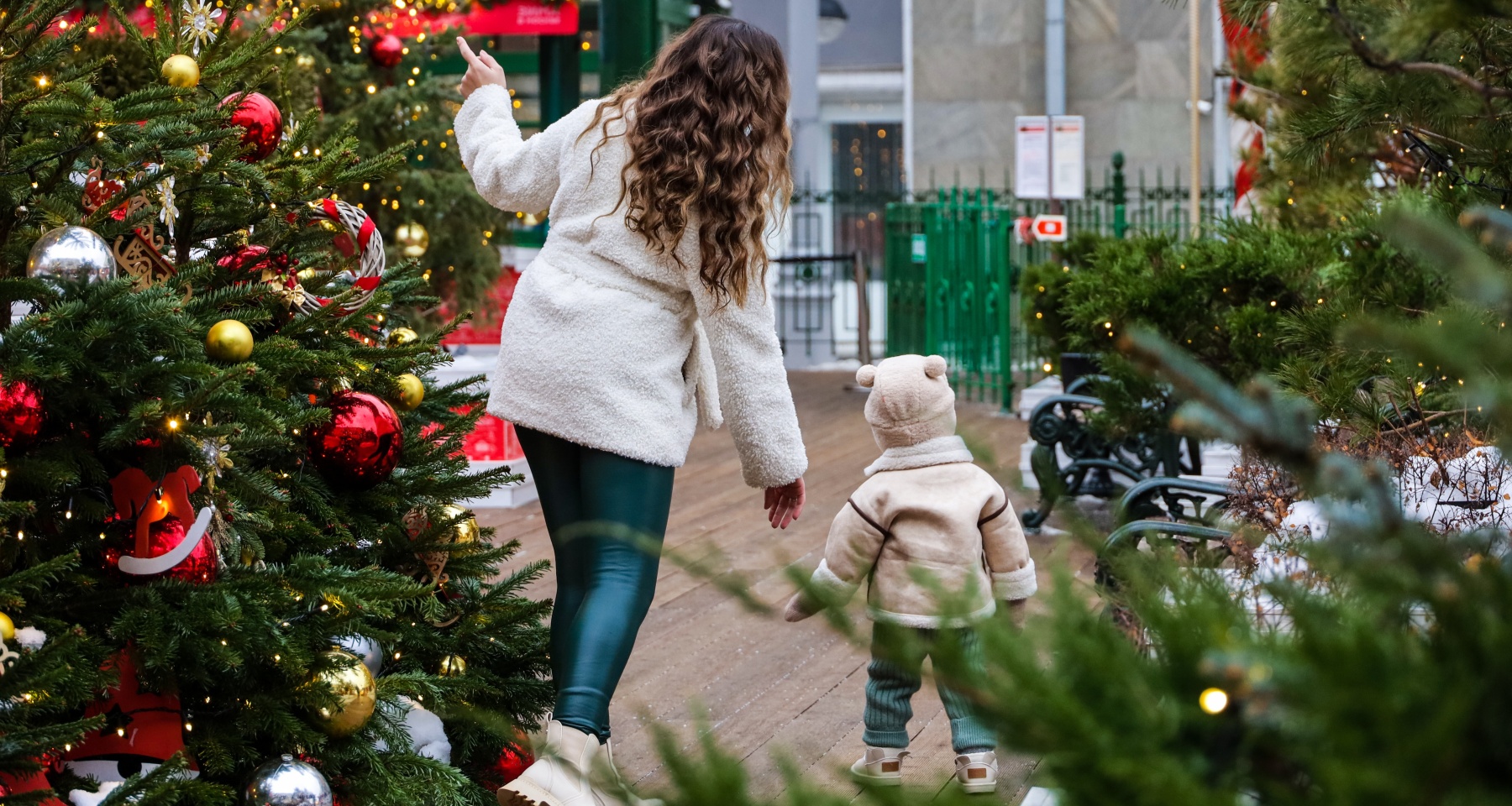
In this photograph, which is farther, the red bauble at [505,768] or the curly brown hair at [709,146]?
the red bauble at [505,768]

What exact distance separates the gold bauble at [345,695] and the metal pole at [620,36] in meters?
7.51

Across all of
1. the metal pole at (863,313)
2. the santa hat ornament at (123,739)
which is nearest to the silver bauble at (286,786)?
the santa hat ornament at (123,739)

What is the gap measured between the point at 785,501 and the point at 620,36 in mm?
7117

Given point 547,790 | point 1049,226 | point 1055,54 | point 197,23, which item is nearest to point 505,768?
point 547,790

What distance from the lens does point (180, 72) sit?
2459 mm

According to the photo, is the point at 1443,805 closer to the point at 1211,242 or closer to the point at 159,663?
the point at 159,663

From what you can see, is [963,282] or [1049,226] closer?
[1049,226]

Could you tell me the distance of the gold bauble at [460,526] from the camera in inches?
115

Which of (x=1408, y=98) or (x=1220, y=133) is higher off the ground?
Result: (x=1220, y=133)

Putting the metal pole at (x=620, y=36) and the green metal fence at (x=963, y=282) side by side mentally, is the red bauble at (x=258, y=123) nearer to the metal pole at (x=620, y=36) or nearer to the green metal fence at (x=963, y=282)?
the metal pole at (x=620, y=36)

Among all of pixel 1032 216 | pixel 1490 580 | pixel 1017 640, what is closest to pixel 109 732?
pixel 1017 640

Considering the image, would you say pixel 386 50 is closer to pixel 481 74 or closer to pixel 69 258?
pixel 481 74

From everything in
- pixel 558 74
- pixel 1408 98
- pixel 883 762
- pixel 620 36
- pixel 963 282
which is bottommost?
pixel 883 762

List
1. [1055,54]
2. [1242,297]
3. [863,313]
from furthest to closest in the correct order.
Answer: [1055,54], [863,313], [1242,297]
